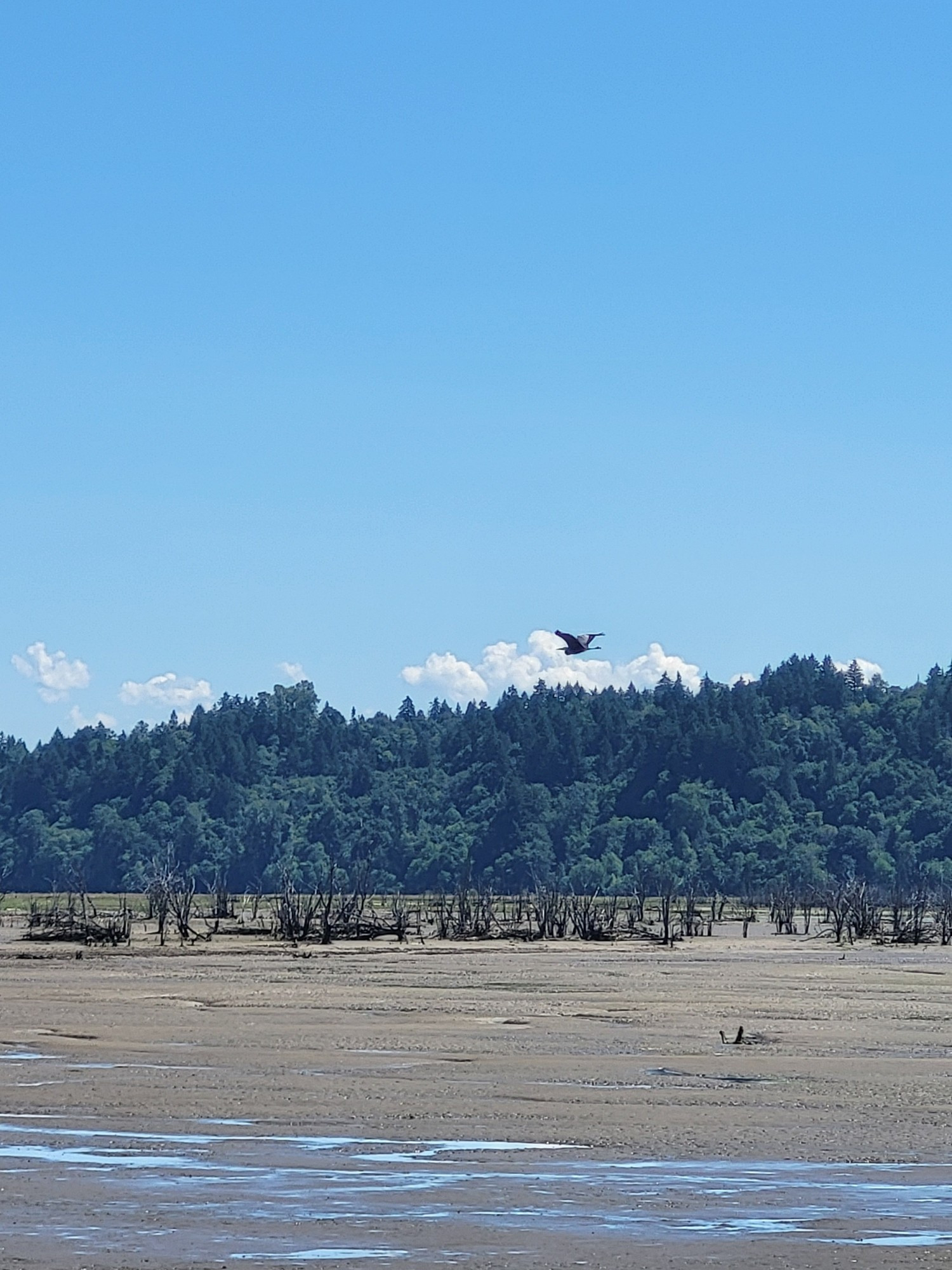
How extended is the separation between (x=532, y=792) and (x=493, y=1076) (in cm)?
13625

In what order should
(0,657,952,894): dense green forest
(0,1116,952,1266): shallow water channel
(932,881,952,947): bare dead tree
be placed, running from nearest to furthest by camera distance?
1. (0,1116,952,1266): shallow water channel
2. (932,881,952,947): bare dead tree
3. (0,657,952,894): dense green forest

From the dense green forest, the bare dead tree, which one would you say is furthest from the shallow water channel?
the dense green forest

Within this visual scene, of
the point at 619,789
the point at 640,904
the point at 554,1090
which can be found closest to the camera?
the point at 554,1090

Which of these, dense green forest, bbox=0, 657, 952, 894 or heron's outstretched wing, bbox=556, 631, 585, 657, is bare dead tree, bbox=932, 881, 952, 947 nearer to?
heron's outstretched wing, bbox=556, 631, 585, 657

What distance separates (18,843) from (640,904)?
379ft

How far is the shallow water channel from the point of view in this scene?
11070 mm

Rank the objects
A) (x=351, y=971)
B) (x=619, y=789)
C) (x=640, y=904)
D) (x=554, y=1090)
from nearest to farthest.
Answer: (x=554, y=1090)
(x=351, y=971)
(x=640, y=904)
(x=619, y=789)

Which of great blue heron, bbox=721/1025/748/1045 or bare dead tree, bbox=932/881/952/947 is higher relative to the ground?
bare dead tree, bbox=932/881/952/947

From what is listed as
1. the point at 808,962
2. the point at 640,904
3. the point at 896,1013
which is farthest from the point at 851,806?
the point at 896,1013

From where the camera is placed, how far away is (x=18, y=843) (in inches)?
6673

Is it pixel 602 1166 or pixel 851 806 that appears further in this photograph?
pixel 851 806

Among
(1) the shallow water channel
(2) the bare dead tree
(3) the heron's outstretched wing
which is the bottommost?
(1) the shallow water channel

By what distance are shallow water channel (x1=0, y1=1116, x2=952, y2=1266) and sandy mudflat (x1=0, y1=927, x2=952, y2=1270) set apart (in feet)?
0.23

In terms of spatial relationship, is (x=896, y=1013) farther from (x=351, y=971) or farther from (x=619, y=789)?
(x=619, y=789)
